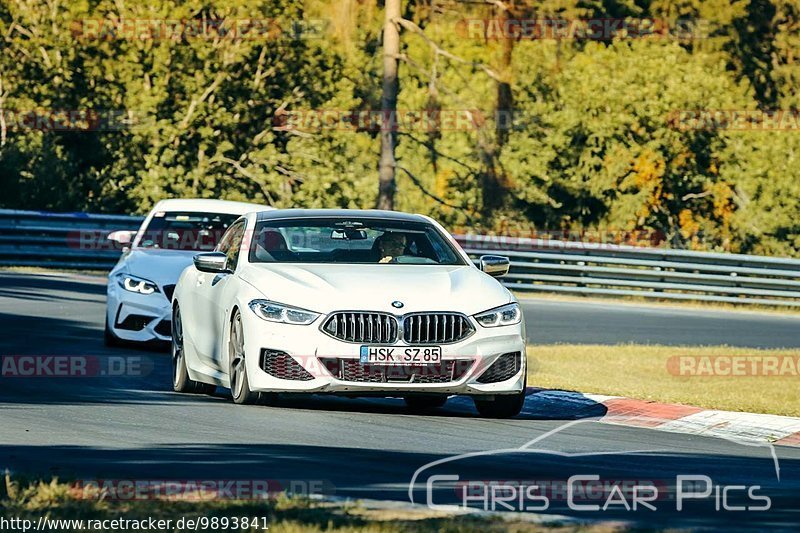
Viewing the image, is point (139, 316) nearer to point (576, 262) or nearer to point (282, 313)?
point (282, 313)

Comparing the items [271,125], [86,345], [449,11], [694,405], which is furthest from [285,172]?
[694,405]

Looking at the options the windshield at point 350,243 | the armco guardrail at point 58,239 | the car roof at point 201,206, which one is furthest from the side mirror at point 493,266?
the armco guardrail at point 58,239

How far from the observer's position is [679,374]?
59.0 ft

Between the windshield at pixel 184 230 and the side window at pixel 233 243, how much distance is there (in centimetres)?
373

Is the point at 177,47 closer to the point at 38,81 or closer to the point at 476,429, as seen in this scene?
the point at 38,81

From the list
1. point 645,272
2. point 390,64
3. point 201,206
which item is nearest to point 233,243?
point 201,206

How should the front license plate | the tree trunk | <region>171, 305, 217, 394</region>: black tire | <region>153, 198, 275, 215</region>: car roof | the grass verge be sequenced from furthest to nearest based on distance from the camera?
the tree trunk, <region>153, 198, 275, 215</region>: car roof, the grass verge, <region>171, 305, 217, 394</region>: black tire, the front license plate

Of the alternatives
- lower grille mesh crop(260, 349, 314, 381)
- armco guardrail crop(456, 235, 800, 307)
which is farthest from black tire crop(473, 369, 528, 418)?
armco guardrail crop(456, 235, 800, 307)

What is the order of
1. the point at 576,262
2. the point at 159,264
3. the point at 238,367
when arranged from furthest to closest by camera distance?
the point at 576,262 < the point at 159,264 < the point at 238,367

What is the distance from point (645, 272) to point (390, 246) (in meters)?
20.3

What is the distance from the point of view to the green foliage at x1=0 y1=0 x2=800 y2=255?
3328cm

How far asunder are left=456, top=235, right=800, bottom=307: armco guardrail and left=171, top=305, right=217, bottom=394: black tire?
18.6m

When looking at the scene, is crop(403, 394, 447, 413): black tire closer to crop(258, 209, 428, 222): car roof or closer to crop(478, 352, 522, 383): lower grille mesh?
crop(478, 352, 522, 383): lower grille mesh

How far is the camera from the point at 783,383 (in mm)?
17203
